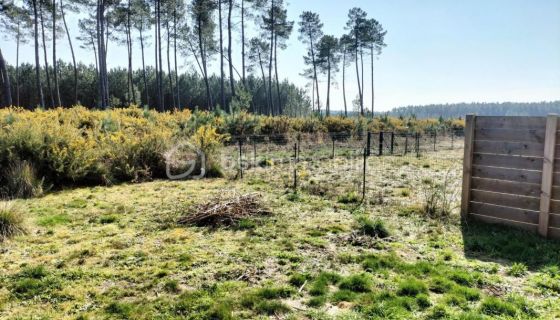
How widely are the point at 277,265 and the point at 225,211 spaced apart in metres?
1.62

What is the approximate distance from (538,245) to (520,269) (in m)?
0.83

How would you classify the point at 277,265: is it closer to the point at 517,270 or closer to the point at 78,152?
the point at 517,270

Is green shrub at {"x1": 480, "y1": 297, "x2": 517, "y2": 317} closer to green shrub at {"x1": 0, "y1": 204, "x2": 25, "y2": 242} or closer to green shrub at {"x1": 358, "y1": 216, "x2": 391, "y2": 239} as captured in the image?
green shrub at {"x1": 358, "y1": 216, "x2": 391, "y2": 239}

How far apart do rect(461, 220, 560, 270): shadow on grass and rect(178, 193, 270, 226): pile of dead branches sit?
2.47 metres

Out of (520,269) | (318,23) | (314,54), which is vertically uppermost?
(318,23)

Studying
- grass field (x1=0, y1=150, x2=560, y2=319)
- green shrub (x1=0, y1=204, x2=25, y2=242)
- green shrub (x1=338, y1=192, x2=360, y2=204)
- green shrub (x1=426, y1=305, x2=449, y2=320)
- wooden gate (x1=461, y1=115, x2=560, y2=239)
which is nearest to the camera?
green shrub (x1=426, y1=305, x2=449, y2=320)

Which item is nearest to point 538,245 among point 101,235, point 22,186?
point 101,235

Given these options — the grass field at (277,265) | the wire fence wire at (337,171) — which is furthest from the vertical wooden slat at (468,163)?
the wire fence wire at (337,171)

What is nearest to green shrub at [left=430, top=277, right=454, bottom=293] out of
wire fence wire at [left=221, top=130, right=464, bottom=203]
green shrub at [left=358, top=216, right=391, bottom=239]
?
green shrub at [left=358, top=216, right=391, bottom=239]

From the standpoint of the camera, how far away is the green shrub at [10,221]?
13.3 feet

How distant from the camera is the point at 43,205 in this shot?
5.59 m

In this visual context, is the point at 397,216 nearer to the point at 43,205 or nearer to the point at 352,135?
the point at 43,205

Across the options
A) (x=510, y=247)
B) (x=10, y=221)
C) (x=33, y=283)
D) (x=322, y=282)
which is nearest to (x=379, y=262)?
(x=322, y=282)

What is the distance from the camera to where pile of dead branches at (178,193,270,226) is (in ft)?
15.4
